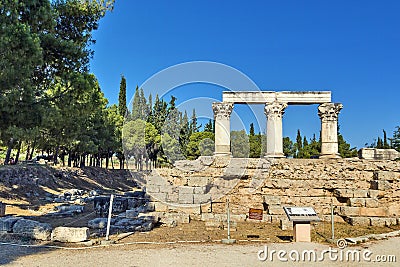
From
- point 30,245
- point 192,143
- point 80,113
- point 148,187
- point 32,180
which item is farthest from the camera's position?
point 192,143

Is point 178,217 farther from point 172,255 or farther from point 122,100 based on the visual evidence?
point 122,100

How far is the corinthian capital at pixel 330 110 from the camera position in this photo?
879 inches

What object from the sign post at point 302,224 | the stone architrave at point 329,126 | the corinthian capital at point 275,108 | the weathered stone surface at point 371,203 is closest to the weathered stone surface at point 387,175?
the weathered stone surface at point 371,203

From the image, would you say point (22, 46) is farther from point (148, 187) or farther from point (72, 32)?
point (148, 187)

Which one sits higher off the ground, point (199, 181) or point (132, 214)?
point (199, 181)

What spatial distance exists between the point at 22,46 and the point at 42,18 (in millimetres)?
1729

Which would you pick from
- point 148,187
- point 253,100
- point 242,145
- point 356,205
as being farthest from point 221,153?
point 242,145

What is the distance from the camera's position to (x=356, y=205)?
14.4 metres

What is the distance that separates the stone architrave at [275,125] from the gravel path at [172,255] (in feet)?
41.5

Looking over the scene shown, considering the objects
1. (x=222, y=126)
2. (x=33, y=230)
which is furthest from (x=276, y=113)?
(x=33, y=230)

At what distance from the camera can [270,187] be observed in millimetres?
15375

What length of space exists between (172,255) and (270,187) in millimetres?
7497

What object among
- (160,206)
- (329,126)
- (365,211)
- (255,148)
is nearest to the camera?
(365,211)

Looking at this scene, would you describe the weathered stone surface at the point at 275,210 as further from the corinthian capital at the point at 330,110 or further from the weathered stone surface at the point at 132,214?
the corinthian capital at the point at 330,110
